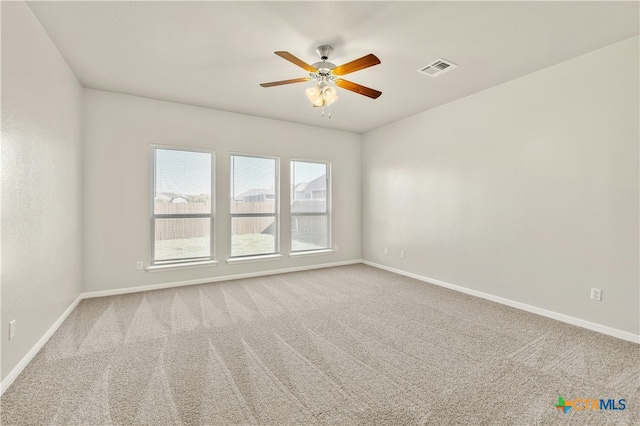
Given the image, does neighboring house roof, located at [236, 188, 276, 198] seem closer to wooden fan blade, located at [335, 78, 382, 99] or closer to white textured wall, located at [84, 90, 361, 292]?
white textured wall, located at [84, 90, 361, 292]

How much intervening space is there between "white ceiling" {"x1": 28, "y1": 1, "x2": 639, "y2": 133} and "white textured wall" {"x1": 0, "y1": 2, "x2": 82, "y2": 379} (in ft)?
1.09

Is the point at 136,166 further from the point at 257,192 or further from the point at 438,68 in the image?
the point at 438,68

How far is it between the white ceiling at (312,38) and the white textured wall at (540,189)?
0.37 m

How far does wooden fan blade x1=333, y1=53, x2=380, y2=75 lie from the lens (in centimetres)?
228

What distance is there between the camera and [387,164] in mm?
5457

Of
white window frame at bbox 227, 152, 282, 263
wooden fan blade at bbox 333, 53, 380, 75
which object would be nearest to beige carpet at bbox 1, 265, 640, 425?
white window frame at bbox 227, 152, 282, 263

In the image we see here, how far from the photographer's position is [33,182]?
7.82 feet

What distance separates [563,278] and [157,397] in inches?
158

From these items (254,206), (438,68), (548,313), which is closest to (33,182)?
(254,206)

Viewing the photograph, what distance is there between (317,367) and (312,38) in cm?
287

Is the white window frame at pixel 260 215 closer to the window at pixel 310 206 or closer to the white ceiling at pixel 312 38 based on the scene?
the window at pixel 310 206

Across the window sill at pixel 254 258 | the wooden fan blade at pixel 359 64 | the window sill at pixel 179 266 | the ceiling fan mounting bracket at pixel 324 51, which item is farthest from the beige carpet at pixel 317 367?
the ceiling fan mounting bracket at pixel 324 51

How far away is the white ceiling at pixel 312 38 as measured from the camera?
7.42 ft

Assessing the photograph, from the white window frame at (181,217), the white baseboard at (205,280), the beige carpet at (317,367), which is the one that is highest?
the white window frame at (181,217)
